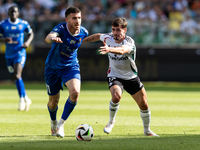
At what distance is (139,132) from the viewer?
23.6ft

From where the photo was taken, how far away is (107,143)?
6.02 m

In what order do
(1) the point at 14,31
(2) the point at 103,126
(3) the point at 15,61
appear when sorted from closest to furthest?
(2) the point at 103,126 → (3) the point at 15,61 → (1) the point at 14,31

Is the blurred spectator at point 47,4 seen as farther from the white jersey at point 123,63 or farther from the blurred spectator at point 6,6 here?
the white jersey at point 123,63

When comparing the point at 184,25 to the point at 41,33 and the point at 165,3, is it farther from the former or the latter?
the point at 41,33

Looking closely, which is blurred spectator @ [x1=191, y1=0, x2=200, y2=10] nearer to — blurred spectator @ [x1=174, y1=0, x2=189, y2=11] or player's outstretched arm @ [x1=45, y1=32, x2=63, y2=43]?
blurred spectator @ [x1=174, y1=0, x2=189, y2=11]

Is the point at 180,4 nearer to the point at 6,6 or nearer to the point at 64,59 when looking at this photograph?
the point at 6,6

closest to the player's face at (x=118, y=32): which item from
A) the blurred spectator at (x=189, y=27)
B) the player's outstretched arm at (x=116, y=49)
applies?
the player's outstretched arm at (x=116, y=49)

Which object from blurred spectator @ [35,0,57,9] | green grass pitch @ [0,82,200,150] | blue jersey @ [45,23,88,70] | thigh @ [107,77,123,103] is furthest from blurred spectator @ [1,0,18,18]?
thigh @ [107,77,123,103]

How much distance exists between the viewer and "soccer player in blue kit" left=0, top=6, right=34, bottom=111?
35.9ft

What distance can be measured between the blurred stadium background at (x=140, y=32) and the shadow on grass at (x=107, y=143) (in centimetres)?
1423

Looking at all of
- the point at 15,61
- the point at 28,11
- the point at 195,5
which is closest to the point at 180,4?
the point at 195,5

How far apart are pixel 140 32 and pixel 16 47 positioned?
10.4 meters

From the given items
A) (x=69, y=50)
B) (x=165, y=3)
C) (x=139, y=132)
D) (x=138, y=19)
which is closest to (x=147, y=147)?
(x=139, y=132)

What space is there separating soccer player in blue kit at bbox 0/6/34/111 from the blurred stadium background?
910 cm
